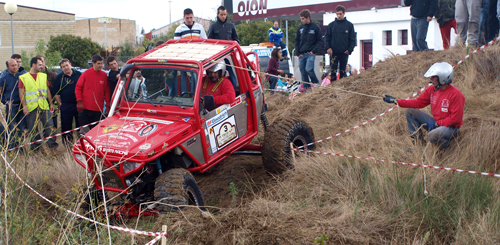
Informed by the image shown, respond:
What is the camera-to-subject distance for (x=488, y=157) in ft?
17.0

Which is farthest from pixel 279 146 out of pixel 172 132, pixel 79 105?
pixel 79 105

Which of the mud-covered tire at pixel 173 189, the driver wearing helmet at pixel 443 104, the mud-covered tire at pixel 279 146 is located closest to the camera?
the mud-covered tire at pixel 173 189

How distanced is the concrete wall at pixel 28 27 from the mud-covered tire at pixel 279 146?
153 feet

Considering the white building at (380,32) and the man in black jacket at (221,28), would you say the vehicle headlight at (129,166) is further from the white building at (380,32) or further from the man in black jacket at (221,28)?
the white building at (380,32)

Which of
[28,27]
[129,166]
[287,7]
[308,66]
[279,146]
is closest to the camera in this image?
[129,166]

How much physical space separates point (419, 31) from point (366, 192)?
223 inches

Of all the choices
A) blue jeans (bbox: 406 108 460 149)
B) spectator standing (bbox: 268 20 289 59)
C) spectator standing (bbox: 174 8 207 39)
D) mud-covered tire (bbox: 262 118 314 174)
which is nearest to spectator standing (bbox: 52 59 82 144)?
spectator standing (bbox: 174 8 207 39)

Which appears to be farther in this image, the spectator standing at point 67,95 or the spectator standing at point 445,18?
the spectator standing at point 445,18

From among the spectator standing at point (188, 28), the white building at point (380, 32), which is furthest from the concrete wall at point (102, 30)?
the spectator standing at point (188, 28)

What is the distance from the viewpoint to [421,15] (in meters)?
9.09

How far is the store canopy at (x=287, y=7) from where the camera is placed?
27023mm

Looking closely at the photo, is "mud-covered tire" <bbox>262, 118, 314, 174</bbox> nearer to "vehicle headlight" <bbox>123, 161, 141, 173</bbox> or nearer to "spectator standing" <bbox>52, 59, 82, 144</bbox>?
"vehicle headlight" <bbox>123, 161, 141, 173</bbox>

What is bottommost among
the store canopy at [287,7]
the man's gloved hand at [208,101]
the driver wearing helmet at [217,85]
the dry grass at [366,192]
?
the dry grass at [366,192]

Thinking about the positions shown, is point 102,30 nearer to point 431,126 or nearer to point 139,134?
point 139,134
